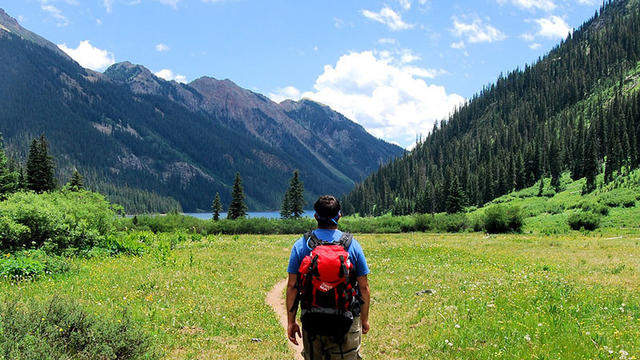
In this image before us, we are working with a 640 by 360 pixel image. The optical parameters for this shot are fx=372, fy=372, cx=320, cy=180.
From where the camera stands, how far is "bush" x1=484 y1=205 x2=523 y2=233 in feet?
178

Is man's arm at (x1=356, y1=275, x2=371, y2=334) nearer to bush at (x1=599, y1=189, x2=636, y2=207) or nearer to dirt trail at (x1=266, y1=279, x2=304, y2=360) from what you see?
dirt trail at (x1=266, y1=279, x2=304, y2=360)

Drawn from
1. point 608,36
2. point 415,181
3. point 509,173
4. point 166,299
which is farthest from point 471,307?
point 608,36

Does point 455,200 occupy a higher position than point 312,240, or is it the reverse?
point 455,200

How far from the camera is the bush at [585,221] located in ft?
165

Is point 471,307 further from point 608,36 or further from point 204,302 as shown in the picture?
point 608,36

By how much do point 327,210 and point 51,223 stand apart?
2304 cm

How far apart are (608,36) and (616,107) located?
12177 centimetres

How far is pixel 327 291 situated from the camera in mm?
5152

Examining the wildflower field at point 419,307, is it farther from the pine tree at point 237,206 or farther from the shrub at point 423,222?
the pine tree at point 237,206

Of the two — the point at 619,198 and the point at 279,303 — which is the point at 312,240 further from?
the point at 619,198

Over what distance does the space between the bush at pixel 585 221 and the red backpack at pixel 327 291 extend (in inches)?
2200

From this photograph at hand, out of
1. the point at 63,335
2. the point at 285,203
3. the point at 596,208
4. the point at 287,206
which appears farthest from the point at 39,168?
the point at 596,208

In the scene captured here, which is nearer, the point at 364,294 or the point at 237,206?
the point at 364,294

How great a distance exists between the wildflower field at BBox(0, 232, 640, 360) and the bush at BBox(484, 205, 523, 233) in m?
34.6
